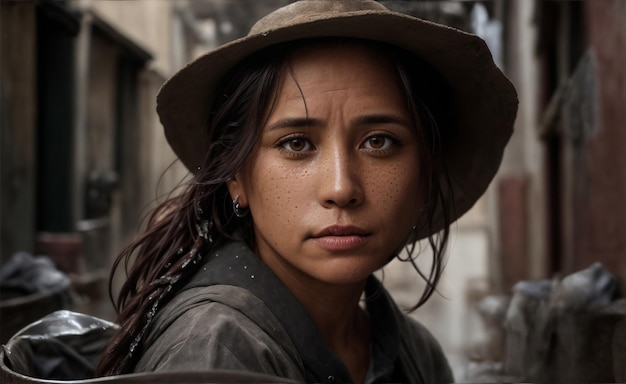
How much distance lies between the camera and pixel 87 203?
383 inches

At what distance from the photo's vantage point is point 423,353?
7.82 feet

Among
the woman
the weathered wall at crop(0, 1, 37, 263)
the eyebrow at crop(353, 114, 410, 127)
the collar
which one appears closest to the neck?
the woman

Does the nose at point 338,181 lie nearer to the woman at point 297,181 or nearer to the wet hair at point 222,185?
the woman at point 297,181

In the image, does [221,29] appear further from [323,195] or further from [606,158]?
[323,195]

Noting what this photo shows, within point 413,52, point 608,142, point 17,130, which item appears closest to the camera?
point 413,52

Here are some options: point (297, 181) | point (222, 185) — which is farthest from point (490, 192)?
point (297, 181)

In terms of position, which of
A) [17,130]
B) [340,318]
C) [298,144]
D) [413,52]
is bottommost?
[340,318]

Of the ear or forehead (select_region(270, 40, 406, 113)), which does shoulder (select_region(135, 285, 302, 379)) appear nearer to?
the ear

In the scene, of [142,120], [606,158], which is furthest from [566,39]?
[142,120]

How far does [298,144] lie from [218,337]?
51 cm

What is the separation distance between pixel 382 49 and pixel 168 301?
2.62 ft

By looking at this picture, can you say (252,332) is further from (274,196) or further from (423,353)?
(423,353)

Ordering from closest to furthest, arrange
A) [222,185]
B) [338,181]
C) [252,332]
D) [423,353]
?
[252,332] → [338,181] → [222,185] → [423,353]

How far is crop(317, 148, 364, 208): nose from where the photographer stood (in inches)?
65.2
